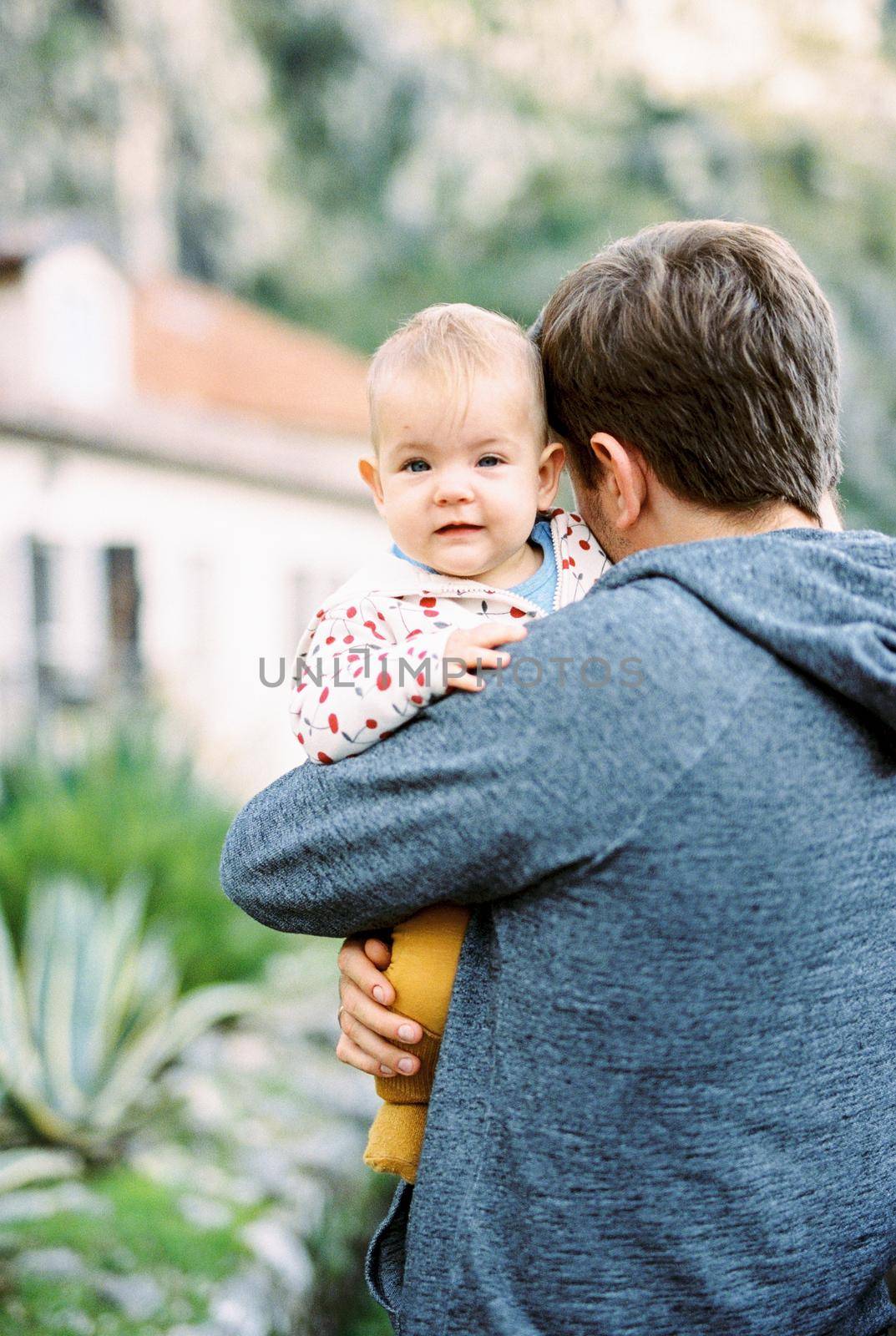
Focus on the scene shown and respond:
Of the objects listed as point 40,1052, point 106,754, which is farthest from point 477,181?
point 40,1052

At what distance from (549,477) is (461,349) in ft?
0.83

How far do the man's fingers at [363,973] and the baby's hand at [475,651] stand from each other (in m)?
0.37

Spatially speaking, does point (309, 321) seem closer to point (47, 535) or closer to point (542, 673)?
point (47, 535)

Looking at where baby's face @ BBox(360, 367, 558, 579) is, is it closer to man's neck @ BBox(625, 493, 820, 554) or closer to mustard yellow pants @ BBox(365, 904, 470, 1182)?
man's neck @ BBox(625, 493, 820, 554)

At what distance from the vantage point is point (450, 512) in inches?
69.7

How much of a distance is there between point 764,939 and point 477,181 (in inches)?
746

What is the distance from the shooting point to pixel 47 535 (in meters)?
9.77

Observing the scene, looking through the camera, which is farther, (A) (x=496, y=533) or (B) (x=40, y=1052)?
(B) (x=40, y=1052)

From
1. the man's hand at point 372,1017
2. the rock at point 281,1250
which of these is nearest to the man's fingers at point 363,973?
the man's hand at point 372,1017

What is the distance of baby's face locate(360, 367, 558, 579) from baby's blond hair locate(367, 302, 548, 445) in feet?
0.04

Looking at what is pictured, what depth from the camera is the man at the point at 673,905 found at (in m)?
1.25

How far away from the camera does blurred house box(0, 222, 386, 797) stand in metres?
9.52

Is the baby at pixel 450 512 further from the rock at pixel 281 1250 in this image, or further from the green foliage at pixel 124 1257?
the rock at pixel 281 1250

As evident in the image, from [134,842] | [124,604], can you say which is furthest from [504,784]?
[124,604]
